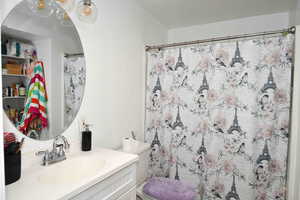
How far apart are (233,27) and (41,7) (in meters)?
2.30

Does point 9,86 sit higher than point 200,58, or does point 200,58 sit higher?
point 200,58

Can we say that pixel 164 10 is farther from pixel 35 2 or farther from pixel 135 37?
pixel 35 2


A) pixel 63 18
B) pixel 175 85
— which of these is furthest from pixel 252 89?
pixel 63 18

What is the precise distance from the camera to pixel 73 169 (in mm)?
1224

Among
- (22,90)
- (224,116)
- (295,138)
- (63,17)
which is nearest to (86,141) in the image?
(22,90)

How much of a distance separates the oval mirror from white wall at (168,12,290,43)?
1844 mm

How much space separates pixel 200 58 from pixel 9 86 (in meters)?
1.58

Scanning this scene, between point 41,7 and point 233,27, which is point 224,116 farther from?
point 41,7

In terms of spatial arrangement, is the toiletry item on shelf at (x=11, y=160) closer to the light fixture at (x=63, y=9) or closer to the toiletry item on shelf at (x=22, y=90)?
the toiletry item on shelf at (x=22, y=90)

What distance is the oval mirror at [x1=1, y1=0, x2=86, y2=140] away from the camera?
1036 millimetres

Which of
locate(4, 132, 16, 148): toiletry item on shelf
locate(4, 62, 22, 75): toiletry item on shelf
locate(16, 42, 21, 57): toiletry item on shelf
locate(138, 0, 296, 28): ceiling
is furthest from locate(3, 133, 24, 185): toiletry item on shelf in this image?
locate(138, 0, 296, 28): ceiling

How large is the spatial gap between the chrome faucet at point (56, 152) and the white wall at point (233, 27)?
222 cm

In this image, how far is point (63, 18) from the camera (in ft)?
4.27

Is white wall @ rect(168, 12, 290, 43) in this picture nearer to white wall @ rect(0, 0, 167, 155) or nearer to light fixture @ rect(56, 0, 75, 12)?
white wall @ rect(0, 0, 167, 155)
